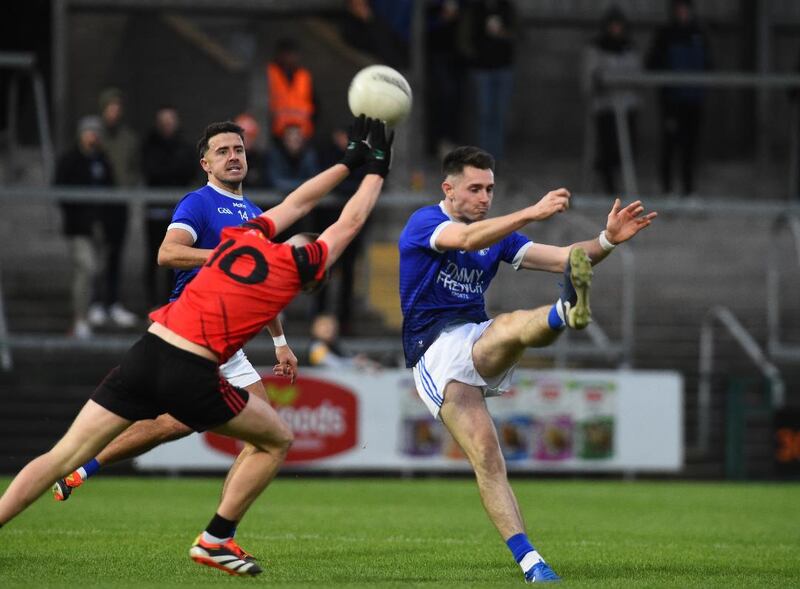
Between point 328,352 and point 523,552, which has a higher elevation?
point 328,352

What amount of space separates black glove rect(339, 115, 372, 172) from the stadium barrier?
365 inches

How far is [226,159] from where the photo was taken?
10.1 m

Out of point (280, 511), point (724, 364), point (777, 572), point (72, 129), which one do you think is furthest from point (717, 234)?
point (777, 572)

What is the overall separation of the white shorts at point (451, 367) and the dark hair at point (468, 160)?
0.91 m

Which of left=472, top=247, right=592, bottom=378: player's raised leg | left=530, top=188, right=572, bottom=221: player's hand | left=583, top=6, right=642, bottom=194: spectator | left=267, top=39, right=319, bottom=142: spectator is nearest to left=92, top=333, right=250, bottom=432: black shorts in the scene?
left=472, top=247, right=592, bottom=378: player's raised leg

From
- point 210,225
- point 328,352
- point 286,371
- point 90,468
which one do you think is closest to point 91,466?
point 90,468

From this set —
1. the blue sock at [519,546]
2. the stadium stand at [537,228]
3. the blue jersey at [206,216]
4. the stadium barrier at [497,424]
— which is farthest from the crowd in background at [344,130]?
the blue sock at [519,546]

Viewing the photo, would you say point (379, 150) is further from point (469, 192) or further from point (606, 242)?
point (606, 242)

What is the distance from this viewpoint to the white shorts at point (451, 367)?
9.23m

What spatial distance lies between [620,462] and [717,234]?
652 cm

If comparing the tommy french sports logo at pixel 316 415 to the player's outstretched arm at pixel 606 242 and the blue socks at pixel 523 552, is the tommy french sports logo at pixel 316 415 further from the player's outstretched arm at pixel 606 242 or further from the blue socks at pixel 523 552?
the blue socks at pixel 523 552

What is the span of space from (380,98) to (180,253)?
1785mm

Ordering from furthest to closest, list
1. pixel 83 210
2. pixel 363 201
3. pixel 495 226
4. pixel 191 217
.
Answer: pixel 83 210 → pixel 191 217 → pixel 495 226 → pixel 363 201

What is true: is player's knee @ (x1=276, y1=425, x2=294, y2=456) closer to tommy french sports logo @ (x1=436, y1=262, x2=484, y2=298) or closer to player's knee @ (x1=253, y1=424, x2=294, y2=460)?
player's knee @ (x1=253, y1=424, x2=294, y2=460)
